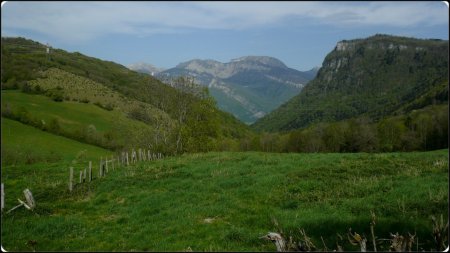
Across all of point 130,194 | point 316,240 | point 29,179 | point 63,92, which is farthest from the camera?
point 63,92

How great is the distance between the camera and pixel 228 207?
16.3 metres

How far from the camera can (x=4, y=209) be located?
17.3 m

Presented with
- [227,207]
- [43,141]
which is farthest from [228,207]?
[43,141]

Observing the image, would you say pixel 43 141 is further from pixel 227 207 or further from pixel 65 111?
pixel 227 207

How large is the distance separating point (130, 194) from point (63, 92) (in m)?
112

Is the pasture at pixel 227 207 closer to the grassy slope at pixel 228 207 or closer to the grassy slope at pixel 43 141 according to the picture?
the grassy slope at pixel 228 207

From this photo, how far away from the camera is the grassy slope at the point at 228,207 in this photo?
1279cm

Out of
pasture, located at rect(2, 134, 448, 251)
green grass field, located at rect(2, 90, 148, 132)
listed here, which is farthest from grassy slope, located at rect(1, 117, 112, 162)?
pasture, located at rect(2, 134, 448, 251)

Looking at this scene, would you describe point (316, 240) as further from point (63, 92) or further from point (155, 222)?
point (63, 92)

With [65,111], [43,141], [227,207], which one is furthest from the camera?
[65,111]

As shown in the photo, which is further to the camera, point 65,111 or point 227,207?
point 65,111

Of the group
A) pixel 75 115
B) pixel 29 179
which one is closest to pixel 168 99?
pixel 29 179

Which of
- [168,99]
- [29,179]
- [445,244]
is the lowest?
[29,179]

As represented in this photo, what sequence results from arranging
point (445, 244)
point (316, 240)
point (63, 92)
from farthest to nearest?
1. point (63, 92)
2. point (316, 240)
3. point (445, 244)
